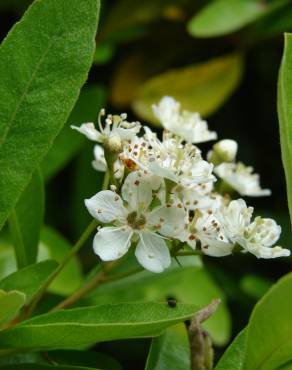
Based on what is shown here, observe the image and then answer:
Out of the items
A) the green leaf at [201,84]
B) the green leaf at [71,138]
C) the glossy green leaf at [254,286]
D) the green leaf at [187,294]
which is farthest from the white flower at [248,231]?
the green leaf at [201,84]

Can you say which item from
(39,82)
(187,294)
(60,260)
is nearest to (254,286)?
(187,294)

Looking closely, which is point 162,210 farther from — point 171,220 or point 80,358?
point 80,358

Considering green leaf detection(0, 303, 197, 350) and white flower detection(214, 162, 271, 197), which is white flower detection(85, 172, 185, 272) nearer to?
green leaf detection(0, 303, 197, 350)

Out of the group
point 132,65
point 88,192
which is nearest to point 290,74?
point 88,192

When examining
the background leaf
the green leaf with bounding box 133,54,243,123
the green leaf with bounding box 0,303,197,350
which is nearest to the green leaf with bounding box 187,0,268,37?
the background leaf

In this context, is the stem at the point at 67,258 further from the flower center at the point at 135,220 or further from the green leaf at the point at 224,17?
the green leaf at the point at 224,17

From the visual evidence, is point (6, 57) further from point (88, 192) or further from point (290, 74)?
point (88, 192)

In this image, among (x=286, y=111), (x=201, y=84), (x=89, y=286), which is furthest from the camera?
(x=201, y=84)
